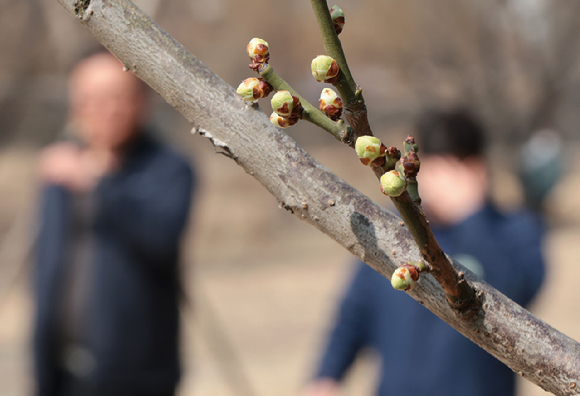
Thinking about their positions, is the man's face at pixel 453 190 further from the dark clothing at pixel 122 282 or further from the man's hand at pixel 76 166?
the man's hand at pixel 76 166

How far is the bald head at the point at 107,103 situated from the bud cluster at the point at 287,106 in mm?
2047

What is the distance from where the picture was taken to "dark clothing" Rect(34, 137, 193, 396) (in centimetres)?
217

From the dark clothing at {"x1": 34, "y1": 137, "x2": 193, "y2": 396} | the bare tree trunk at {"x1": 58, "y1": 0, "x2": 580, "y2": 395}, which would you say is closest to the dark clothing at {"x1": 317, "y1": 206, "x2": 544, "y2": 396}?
the dark clothing at {"x1": 34, "y1": 137, "x2": 193, "y2": 396}

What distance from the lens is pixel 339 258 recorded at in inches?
357

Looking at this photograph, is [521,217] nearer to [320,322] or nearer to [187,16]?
[320,322]

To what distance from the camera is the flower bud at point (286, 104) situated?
0.41 m

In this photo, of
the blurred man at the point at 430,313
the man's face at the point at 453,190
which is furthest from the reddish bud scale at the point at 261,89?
the man's face at the point at 453,190

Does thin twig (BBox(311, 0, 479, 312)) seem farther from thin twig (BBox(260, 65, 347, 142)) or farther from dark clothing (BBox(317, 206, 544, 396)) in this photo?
dark clothing (BBox(317, 206, 544, 396))

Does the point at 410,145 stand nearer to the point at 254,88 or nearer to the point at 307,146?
the point at 254,88

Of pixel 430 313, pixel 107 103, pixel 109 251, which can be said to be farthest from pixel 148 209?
pixel 430 313

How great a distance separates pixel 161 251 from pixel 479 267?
1.27m

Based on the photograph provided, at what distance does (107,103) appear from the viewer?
7.62 feet

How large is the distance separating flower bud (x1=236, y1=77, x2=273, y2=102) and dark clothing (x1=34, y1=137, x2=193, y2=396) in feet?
6.24

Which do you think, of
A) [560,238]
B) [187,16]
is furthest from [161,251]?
[187,16]
